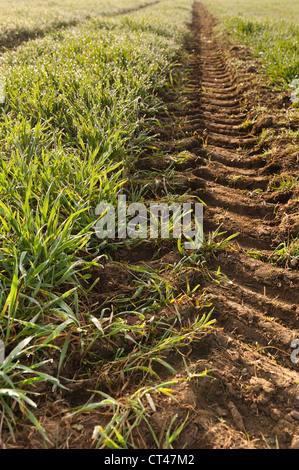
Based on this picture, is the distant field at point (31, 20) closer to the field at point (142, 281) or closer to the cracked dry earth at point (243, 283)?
the field at point (142, 281)

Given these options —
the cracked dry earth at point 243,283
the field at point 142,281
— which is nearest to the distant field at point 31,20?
the field at point 142,281

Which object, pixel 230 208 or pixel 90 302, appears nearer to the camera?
pixel 90 302

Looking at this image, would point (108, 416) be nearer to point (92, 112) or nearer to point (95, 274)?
point (95, 274)

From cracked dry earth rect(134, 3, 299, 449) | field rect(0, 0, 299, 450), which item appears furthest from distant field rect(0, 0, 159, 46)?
cracked dry earth rect(134, 3, 299, 449)

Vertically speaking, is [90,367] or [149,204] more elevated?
[149,204]

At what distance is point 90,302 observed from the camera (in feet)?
5.78

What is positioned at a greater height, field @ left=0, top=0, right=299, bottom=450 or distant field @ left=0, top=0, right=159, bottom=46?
distant field @ left=0, top=0, right=159, bottom=46

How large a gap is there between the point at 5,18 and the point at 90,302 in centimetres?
939

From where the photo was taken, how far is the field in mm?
1306

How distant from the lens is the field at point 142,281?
1306 mm

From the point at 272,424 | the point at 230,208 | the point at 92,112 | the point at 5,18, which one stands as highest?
the point at 5,18

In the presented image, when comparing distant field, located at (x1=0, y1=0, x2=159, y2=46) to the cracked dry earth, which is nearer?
the cracked dry earth

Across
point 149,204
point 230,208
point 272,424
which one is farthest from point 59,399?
point 230,208

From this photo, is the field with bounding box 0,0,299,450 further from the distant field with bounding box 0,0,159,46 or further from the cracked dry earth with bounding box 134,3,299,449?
the distant field with bounding box 0,0,159,46
